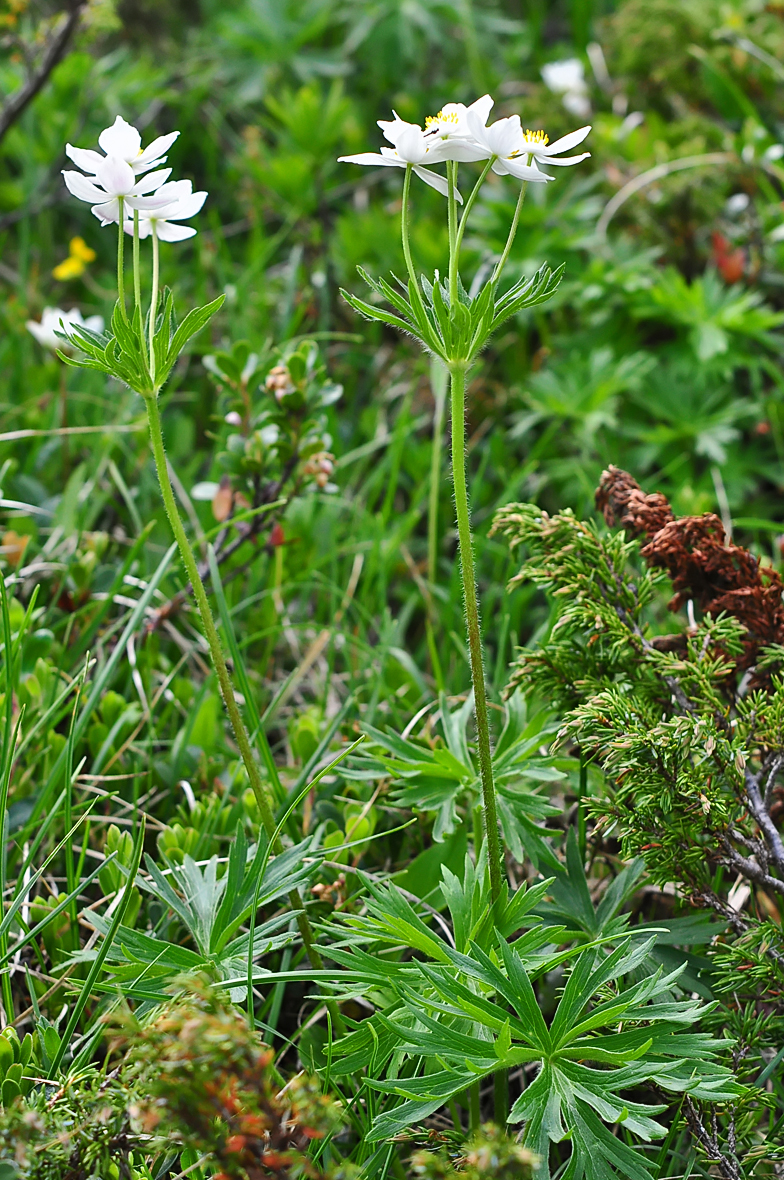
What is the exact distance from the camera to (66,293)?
3834mm

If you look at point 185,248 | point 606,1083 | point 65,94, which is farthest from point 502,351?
point 606,1083

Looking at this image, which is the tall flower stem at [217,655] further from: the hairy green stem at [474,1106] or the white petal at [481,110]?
the white petal at [481,110]

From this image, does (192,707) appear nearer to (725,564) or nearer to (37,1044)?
(37,1044)

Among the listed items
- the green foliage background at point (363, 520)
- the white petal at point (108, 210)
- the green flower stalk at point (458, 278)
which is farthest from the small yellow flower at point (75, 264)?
the green flower stalk at point (458, 278)

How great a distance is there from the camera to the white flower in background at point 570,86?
3.95 m

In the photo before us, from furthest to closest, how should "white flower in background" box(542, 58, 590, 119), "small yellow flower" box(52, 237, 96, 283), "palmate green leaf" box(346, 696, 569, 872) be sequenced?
"white flower in background" box(542, 58, 590, 119) → "small yellow flower" box(52, 237, 96, 283) → "palmate green leaf" box(346, 696, 569, 872)

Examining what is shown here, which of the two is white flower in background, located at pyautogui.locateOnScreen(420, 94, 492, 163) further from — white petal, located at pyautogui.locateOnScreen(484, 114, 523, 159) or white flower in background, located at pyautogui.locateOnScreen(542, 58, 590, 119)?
white flower in background, located at pyautogui.locateOnScreen(542, 58, 590, 119)

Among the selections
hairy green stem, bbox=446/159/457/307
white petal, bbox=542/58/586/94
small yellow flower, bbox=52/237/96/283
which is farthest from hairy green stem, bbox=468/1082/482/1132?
white petal, bbox=542/58/586/94

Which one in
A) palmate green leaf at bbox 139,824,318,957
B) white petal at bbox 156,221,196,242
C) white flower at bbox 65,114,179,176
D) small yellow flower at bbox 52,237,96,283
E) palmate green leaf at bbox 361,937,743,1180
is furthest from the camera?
small yellow flower at bbox 52,237,96,283

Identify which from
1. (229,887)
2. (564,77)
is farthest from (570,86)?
(229,887)

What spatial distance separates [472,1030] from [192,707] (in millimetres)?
1022

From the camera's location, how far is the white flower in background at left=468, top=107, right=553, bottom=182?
1.23 meters

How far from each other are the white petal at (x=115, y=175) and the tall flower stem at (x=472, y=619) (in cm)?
51

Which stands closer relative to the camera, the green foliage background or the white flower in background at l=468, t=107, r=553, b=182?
the white flower in background at l=468, t=107, r=553, b=182
